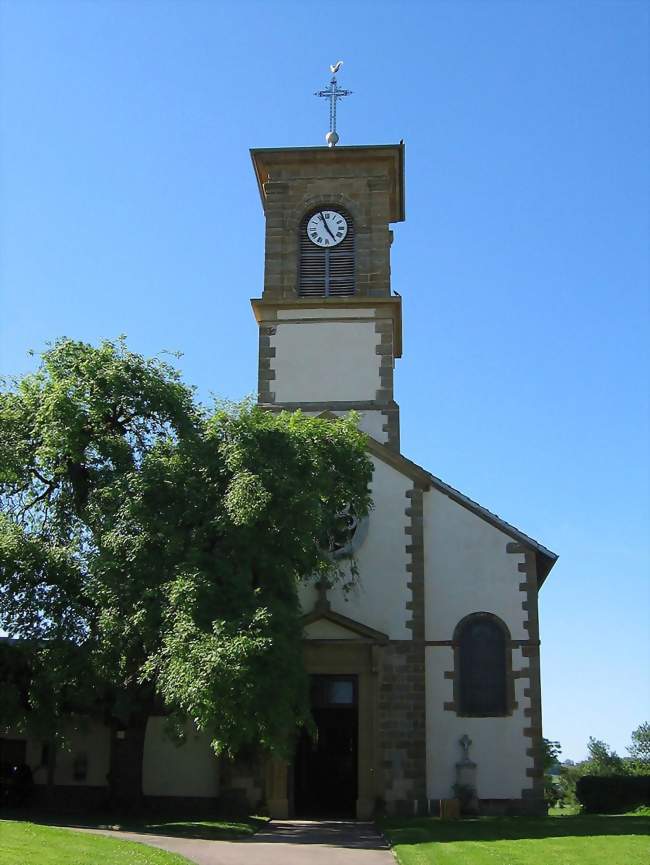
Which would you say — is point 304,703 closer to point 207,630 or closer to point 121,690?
point 207,630

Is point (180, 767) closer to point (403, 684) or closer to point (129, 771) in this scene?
point (129, 771)

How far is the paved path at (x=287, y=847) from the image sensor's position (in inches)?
562

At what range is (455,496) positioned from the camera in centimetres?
2361

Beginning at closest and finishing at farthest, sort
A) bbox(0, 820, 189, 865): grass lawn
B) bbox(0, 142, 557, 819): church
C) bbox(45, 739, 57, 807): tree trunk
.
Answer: bbox(0, 820, 189, 865): grass lawn → bbox(0, 142, 557, 819): church → bbox(45, 739, 57, 807): tree trunk

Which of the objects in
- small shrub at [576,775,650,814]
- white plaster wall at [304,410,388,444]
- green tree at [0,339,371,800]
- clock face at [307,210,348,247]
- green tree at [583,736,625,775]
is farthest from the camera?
green tree at [583,736,625,775]

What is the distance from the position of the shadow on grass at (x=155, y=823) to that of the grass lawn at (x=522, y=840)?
8.79 feet

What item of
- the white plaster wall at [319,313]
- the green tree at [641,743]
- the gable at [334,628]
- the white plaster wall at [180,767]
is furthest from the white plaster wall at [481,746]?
the green tree at [641,743]

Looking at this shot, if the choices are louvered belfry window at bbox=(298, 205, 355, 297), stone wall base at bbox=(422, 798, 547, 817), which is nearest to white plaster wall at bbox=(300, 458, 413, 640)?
stone wall base at bbox=(422, 798, 547, 817)

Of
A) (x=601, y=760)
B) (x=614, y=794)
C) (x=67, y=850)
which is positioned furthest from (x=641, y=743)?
(x=67, y=850)

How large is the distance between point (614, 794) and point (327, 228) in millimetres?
16866

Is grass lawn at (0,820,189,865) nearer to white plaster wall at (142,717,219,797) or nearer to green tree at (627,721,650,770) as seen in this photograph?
white plaster wall at (142,717,219,797)

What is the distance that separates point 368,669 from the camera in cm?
2248

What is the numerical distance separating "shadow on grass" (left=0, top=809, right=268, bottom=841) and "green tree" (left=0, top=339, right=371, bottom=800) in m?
1.06

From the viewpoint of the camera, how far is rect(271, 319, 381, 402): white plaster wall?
86.8ft
